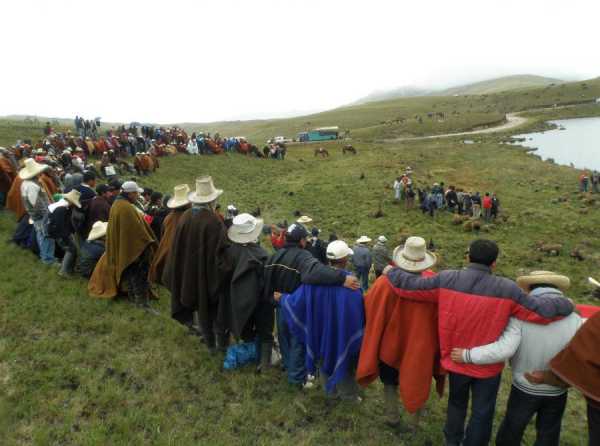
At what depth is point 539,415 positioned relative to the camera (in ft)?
12.8

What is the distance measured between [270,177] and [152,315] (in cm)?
2599

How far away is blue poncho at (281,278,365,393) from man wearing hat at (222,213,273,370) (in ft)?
1.56

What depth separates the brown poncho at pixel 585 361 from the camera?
2.98 metres

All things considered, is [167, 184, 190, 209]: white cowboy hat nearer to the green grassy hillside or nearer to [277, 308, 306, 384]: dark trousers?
[277, 308, 306, 384]: dark trousers

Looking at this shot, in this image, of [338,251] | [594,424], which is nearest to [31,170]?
[338,251]

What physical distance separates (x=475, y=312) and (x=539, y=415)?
1.43m

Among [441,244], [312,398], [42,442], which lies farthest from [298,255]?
[441,244]

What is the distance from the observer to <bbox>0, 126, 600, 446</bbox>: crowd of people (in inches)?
141

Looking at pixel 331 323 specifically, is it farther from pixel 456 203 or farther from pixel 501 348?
pixel 456 203

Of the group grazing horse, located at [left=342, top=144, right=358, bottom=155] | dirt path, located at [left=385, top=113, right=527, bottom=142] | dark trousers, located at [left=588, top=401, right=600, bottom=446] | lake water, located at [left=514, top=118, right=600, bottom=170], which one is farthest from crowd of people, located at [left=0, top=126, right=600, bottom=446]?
dirt path, located at [left=385, top=113, right=527, bottom=142]

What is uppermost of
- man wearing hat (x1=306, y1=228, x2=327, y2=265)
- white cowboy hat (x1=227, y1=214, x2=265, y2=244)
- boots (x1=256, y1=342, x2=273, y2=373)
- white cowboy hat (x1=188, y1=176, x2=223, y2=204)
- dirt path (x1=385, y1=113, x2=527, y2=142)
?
white cowboy hat (x1=188, y1=176, x2=223, y2=204)

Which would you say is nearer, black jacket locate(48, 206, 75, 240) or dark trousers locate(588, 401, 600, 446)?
dark trousers locate(588, 401, 600, 446)

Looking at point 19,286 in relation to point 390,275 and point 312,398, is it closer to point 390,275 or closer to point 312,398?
point 312,398

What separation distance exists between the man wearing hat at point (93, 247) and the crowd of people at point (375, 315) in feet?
0.08
